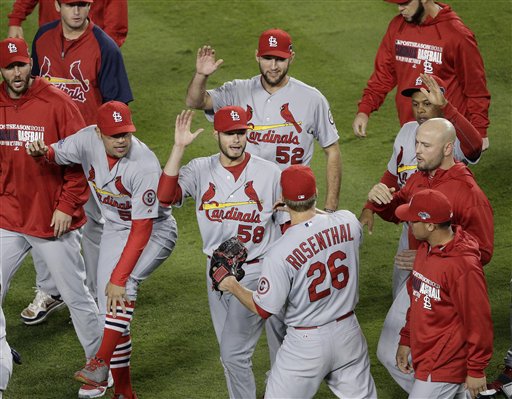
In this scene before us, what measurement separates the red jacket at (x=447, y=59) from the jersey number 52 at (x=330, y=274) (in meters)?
2.26

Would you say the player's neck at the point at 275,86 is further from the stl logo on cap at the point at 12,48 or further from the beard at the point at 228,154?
the stl logo on cap at the point at 12,48

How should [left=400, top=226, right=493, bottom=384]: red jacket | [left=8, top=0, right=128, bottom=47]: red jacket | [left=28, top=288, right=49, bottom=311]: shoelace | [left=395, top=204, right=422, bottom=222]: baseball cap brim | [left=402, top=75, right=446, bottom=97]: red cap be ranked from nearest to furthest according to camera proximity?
[left=400, top=226, right=493, bottom=384]: red jacket
[left=395, top=204, right=422, bottom=222]: baseball cap brim
[left=402, top=75, right=446, bottom=97]: red cap
[left=28, top=288, right=49, bottom=311]: shoelace
[left=8, top=0, right=128, bottom=47]: red jacket

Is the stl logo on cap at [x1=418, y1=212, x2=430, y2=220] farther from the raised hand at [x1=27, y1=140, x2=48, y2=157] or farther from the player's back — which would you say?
the raised hand at [x1=27, y1=140, x2=48, y2=157]

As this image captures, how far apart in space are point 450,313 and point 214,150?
523 centimetres

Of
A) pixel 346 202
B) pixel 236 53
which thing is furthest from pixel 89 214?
pixel 236 53

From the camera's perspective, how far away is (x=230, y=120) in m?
6.75

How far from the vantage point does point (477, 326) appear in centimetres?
568

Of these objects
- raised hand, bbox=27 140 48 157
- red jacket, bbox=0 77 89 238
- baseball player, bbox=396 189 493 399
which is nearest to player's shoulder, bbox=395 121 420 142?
baseball player, bbox=396 189 493 399

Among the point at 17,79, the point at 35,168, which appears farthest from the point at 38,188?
the point at 17,79

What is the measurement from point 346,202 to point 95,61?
2789 millimetres

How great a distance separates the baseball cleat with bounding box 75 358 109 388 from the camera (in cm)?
682

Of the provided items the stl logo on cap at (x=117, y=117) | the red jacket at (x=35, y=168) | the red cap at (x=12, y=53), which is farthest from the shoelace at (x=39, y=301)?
the stl logo on cap at (x=117, y=117)

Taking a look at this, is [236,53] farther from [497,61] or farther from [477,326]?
[477,326]

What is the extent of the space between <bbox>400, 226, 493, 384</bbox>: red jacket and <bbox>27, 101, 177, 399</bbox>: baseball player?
184 centimetres
